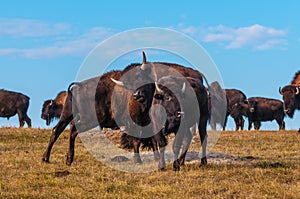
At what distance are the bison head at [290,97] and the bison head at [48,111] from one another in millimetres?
17269

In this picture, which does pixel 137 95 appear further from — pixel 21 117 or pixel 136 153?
pixel 21 117

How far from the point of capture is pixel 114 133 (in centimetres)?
1944

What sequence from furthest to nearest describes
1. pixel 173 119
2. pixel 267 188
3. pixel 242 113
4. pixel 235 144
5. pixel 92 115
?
pixel 242 113 < pixel 235 144 < pixel 92 115 < pixel 173 119 < pixel 267 188

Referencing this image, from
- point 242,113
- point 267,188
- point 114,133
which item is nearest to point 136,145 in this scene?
point 267,188

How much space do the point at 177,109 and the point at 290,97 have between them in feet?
59.0

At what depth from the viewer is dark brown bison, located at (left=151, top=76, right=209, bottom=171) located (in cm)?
1102

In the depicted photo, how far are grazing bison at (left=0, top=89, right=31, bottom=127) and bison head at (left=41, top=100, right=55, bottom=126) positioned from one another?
6.04 ft

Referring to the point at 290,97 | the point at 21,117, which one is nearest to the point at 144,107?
the point at 290,97

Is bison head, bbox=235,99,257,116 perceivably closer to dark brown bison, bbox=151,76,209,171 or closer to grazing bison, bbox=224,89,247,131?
grazing bison, bbox=224,89,247,131

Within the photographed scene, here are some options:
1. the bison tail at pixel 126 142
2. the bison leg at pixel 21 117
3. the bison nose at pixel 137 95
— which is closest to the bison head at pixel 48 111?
the bison leg at pixel 21 117

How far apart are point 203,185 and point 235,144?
9.36 meters

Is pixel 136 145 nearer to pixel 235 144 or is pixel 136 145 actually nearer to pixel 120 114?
pixel 120 114

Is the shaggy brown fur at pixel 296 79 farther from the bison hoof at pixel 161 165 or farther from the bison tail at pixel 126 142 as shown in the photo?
the bison hoof at pixel 161 165

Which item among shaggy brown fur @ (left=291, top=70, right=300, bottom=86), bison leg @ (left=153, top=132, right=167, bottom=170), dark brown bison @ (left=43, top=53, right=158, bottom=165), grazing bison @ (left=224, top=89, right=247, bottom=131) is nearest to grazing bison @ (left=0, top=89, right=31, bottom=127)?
grazing bison @ (left=224, top=89, right=247, bottom=131)
